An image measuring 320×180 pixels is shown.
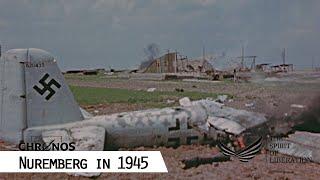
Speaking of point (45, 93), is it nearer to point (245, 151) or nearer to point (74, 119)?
point (74, 119)

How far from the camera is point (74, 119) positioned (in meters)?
5.01

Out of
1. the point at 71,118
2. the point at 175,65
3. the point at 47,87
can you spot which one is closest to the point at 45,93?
the point at 47,87

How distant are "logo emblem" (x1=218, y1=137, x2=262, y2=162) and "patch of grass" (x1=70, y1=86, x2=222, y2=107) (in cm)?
223

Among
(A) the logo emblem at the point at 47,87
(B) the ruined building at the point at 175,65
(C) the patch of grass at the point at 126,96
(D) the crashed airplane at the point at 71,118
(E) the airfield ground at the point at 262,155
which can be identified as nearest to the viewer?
(E) the airfield ground at the point at 262,155

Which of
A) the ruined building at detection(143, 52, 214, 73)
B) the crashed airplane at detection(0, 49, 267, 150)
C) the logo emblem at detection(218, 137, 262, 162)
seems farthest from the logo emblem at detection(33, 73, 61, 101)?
the logo emblem at detection(218, 137, 262, 162)

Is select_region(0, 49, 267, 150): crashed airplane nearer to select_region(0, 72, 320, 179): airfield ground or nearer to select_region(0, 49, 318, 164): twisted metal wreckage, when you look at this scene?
select_region(0, 49, 318, 164): twisted metal wreckage

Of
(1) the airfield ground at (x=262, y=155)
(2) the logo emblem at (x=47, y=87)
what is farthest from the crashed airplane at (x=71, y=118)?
(1) the airfield ground at (x=262, y=155)

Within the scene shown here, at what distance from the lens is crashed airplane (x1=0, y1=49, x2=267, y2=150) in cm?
479

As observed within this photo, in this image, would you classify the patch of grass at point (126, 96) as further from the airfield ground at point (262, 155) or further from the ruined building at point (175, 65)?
the airfield ground at point (262, 155)

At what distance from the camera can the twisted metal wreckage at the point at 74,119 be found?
15.7ft

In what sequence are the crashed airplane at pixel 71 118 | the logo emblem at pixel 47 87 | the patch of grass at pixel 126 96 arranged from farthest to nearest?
the patch of grass at pixel 126 96 < the logo emblem at pixel 47 87 < the crashed airplane at pixel 71 118

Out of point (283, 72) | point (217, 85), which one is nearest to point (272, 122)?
point (283, 72)
